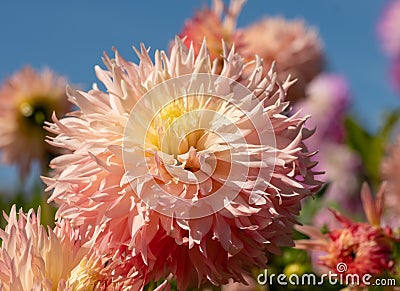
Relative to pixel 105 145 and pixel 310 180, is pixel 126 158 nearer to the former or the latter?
pixel 105 145

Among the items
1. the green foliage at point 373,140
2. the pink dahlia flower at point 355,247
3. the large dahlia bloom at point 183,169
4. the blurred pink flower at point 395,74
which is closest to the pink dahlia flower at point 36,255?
the large dahlia bloom at point 183,169

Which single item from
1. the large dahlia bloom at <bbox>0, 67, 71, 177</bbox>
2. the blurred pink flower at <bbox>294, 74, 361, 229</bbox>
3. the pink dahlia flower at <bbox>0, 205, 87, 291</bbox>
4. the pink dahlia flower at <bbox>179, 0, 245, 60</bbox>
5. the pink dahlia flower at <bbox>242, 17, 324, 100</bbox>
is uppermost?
the blurred pink flower at <bbox>294, 74, 361, 229</bbox>

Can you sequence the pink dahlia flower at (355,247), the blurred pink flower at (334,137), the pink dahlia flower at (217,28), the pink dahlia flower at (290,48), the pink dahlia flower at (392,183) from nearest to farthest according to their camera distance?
the pink dahlia flower at (355,247) → the pink dahlia flower at (217,28) → the pink dahlia flower at (392,183) → the pink dahlia flower at (290,48) → the blurred pink flower at (334,137)

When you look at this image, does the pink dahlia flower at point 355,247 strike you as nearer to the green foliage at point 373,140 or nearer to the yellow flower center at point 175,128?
the yellow flower center at point 175,128

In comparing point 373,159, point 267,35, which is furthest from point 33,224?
point 373,159

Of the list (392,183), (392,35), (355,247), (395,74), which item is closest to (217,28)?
(355,247)

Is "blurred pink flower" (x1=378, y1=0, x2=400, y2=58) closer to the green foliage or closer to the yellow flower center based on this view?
the green foliage

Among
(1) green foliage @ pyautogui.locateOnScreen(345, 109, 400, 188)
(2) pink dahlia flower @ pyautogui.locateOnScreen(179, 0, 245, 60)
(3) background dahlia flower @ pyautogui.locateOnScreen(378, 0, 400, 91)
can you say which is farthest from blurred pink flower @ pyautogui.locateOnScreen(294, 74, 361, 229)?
(2) pink dahlia flower @ pyautogui.locateOnScreen(179, 0, 245, 60)
